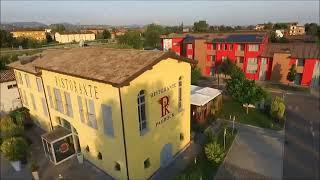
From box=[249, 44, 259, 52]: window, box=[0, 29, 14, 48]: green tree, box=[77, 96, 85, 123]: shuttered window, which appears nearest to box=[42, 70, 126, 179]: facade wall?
box=[77, 96, 85, 123]: shuttered window

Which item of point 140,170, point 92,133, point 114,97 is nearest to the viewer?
point 114,97

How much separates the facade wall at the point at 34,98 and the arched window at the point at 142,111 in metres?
11.7

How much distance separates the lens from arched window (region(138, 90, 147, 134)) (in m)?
14.8

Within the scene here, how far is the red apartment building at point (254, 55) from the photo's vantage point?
122 feet

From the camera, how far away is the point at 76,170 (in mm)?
17766

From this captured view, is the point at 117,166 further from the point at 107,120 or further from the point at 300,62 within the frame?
the point at 300,62

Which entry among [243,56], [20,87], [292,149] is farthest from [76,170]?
[243,56]

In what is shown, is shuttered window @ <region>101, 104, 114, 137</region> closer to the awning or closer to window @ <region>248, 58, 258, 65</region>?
the awning

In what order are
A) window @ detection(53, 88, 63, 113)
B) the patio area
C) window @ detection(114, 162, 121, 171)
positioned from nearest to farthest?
window @ detection(114, 162, 121, 171) < the patio area < window @ detection(53, 88, 63, 113)

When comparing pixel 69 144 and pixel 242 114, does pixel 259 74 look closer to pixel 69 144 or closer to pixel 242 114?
pixel 242 114

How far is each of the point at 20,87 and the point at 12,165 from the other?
1076 cm

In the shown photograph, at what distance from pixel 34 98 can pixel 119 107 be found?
14955 mm

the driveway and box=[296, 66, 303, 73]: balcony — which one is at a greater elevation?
box=[296, 66, 303, 73]: balcony

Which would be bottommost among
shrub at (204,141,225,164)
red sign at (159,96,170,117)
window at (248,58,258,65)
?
shrub at (204,141,225,164)
